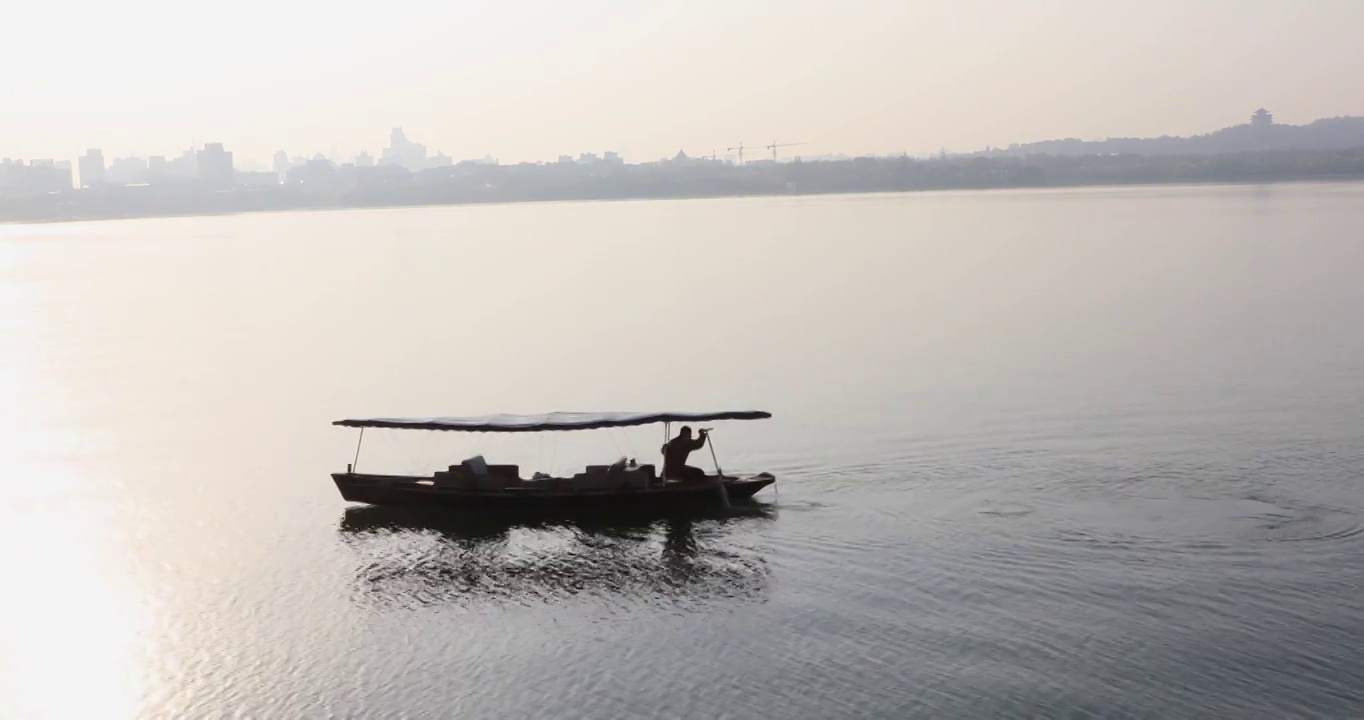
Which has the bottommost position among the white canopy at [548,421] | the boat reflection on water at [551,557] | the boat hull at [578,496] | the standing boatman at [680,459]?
the boat reflection on water at [551,557]

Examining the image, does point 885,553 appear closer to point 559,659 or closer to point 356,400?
point 559,659

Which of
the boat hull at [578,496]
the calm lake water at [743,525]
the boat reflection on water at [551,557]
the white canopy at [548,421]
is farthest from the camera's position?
the white canopy at [548,421]

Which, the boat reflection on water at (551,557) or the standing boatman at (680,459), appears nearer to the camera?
the boat reflection on water at (551,557)

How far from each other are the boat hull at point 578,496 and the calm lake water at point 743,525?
0.52 meters

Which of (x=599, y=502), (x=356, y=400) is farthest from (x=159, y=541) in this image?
(x=356, y=400)

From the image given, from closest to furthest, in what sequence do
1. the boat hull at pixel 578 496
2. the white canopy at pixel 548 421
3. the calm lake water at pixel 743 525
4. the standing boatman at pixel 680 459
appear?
the calm lake water at pixel 743 525, the boat hull at pixel 578 496, the standing boatman at pixel 680 459, the white canopy at pixel 548 421

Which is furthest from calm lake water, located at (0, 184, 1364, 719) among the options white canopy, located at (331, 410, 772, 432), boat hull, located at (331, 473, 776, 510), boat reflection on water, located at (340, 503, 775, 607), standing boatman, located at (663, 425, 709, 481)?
white canopy, located at (331, 410, 772, 432)

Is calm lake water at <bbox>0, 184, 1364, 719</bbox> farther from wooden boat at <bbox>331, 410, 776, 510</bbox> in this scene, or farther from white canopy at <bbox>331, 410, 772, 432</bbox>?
white canopy at <bbox>331, 410, 772, 432</bbox>

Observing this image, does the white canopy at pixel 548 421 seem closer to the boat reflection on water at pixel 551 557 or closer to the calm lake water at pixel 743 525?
the boat reflection on water at pixel 551 557

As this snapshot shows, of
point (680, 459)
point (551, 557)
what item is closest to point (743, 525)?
point (680, 459)

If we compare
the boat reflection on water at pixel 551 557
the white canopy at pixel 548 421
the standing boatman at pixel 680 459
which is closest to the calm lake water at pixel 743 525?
the boat reflection on water at pixel 551 557

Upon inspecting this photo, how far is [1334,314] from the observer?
50.0m

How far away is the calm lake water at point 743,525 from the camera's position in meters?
18.0

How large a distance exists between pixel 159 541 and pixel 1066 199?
15528 centimetres
